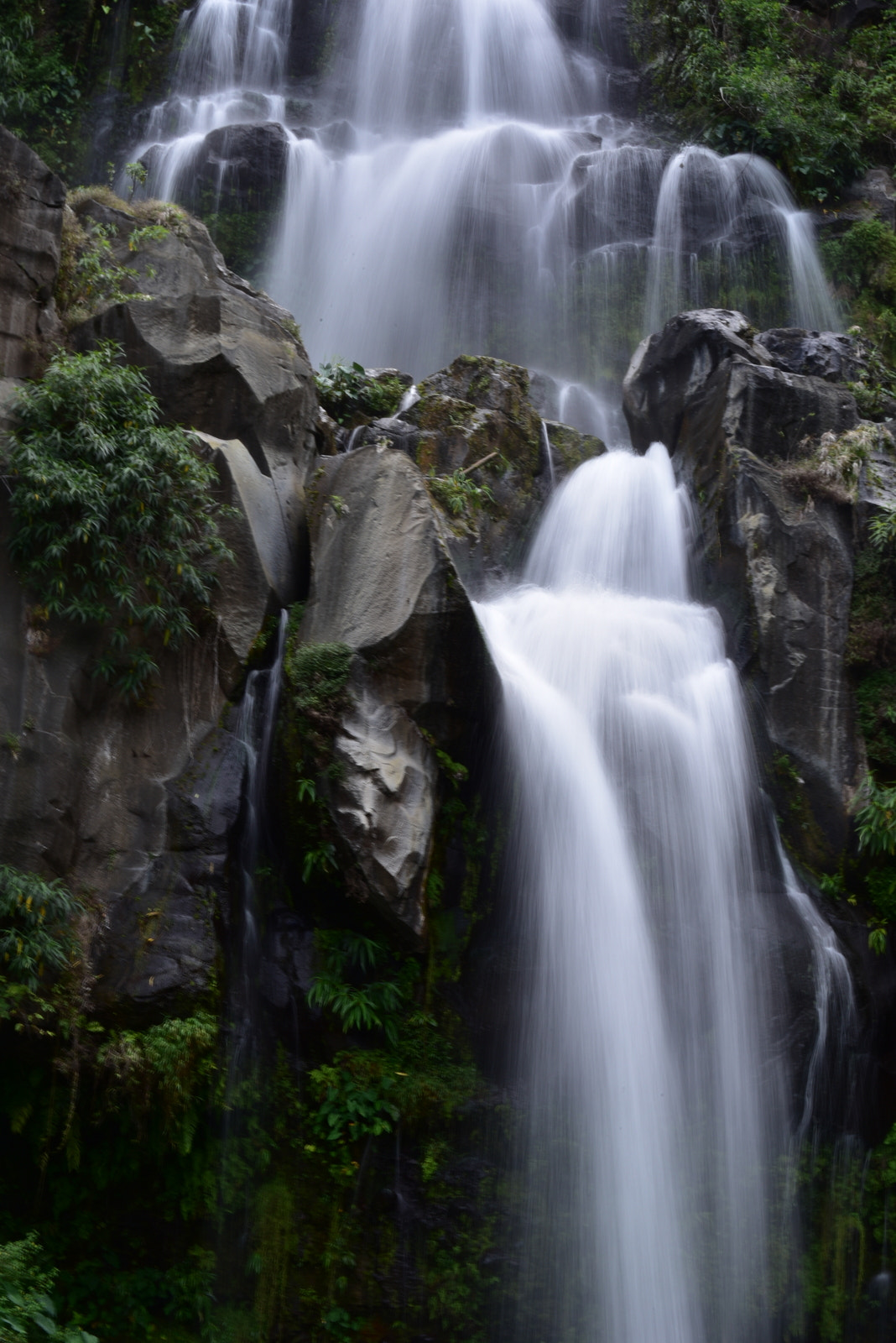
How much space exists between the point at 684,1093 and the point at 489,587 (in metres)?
5.28

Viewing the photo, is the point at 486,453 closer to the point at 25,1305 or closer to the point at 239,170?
the point at 25,1305

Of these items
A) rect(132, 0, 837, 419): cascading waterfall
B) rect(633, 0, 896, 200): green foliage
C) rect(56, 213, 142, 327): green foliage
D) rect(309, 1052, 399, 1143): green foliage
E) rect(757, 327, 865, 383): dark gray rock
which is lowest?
rect(309, 1052, 399, 1143): green foliage

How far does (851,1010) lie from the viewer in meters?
8.25

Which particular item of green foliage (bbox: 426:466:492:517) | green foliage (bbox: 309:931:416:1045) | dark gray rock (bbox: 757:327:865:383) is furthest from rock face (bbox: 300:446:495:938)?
dark gray rock (bbox: 757:327:865:383)

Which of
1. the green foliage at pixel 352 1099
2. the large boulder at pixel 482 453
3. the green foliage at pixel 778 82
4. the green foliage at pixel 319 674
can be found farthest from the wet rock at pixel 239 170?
the green foliage at pixel 352 1099

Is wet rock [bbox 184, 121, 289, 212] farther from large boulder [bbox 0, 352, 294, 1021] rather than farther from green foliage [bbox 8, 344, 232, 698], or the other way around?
large boulder [bbox 0, 352, 294, 1021]

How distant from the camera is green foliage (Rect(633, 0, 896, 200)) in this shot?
18.0 metres

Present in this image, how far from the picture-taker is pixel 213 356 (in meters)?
9.28

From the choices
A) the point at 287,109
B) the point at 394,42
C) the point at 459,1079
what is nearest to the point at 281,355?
the point at 459,1079

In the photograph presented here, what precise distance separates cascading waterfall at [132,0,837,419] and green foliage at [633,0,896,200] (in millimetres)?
869

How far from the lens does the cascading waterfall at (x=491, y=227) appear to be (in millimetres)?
16375

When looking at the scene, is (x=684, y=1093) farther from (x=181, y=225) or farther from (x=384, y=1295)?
(x=181, y=225)

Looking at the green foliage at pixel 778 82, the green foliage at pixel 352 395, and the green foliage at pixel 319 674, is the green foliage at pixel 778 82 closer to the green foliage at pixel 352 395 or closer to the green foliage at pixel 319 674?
the green foliage at pixel 352 395

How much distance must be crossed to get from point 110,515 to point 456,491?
13.3 feet
